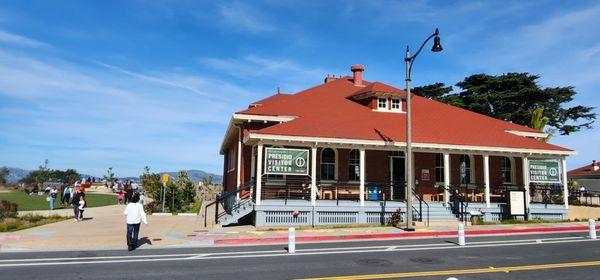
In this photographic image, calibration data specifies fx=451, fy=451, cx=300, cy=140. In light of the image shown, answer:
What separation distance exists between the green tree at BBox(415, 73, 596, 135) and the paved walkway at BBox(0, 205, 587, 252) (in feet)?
98.6

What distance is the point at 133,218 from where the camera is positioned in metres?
12.3

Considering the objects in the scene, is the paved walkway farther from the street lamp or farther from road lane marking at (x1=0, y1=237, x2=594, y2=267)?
road lane marking at (x1=0, y1=237, x2=594, y2=267)

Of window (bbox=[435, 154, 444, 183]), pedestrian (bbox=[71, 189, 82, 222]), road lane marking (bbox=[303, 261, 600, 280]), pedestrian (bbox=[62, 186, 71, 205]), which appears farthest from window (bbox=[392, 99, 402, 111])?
pedestrian (bbox=[62, 186, 71, 205])

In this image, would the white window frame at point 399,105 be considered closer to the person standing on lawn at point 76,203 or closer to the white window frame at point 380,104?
the white window frame at point 380,104

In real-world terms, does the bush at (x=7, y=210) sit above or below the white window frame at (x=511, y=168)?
below


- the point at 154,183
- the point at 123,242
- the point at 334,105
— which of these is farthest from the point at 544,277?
the point at 154,183

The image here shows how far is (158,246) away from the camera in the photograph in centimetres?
1337

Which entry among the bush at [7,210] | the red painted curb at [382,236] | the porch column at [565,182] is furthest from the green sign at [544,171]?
the bush at [7,210]

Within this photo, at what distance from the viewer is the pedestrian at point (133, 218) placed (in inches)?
485

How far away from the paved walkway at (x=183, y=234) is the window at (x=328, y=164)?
183 inches

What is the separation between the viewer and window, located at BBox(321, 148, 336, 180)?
21.4 meters

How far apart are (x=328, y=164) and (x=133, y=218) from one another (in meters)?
11.0

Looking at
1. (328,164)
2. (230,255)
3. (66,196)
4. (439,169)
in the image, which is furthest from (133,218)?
(66,196)

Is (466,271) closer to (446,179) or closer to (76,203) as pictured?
(446,179)
